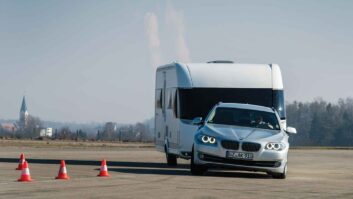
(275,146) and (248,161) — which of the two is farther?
(275,146)

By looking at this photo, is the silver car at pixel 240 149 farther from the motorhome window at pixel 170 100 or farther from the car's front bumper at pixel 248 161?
the motorhome window at pixel 170 100

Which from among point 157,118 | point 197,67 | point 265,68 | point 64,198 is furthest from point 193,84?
point 64,198

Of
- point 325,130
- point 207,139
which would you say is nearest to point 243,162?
point 207,139

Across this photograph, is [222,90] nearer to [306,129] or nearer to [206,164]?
[206,164]

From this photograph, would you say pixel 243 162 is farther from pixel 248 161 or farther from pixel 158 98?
pixel 158 98

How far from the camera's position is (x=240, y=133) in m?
20.0

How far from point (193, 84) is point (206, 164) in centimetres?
445

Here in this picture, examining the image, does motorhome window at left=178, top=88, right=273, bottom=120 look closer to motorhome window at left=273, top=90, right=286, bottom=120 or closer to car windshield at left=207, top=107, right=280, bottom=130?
motorhome window at left=273, top=90, right=286, bottom=120

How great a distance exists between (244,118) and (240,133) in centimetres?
137

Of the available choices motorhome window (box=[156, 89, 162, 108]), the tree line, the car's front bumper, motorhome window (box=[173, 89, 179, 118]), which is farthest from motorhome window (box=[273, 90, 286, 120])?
the tree line

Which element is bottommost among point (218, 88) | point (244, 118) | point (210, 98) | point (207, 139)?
point (207, 139)

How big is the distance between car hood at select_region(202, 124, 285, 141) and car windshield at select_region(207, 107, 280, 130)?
0.40m

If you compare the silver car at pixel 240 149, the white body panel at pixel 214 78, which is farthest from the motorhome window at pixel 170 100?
the silver car at pixel 240 149

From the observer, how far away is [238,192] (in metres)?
15.1
